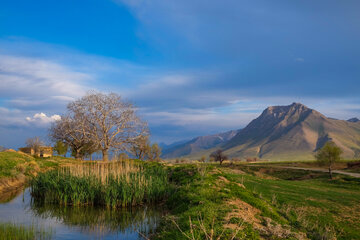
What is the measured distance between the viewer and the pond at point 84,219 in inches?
451

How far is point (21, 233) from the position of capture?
9.95 m

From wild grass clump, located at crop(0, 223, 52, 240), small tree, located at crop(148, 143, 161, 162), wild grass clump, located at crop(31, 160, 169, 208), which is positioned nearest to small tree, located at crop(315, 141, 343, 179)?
small tree, located at crop(148, 143, 161, 162)

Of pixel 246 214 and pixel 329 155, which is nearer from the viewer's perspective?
pixel 246 214

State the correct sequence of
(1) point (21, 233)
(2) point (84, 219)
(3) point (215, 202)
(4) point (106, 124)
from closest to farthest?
(1) point (21, 233), (3) point (215, 202), (2) point (84, 219), (4) point (106, 124)

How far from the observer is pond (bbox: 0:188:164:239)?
11461 millimetres

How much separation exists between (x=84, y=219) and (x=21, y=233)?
362cm

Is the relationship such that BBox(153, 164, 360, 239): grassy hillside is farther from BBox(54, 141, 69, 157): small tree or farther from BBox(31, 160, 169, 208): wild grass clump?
BBox(54, 141, 69, 157): small tree

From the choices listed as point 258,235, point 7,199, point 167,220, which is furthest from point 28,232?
point 7,199

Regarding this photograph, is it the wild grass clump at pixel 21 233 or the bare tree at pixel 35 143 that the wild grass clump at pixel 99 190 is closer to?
the wild grass clump at pixel 21 233

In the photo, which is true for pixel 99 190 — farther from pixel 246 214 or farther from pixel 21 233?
pixel 246 214

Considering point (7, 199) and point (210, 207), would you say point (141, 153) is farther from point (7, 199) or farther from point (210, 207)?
point (210, 207)

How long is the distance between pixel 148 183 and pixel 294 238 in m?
10.5

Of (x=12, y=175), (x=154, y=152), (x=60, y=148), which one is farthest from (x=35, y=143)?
(x=12, y=175)

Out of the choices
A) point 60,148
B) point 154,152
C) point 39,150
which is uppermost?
point 60,148
